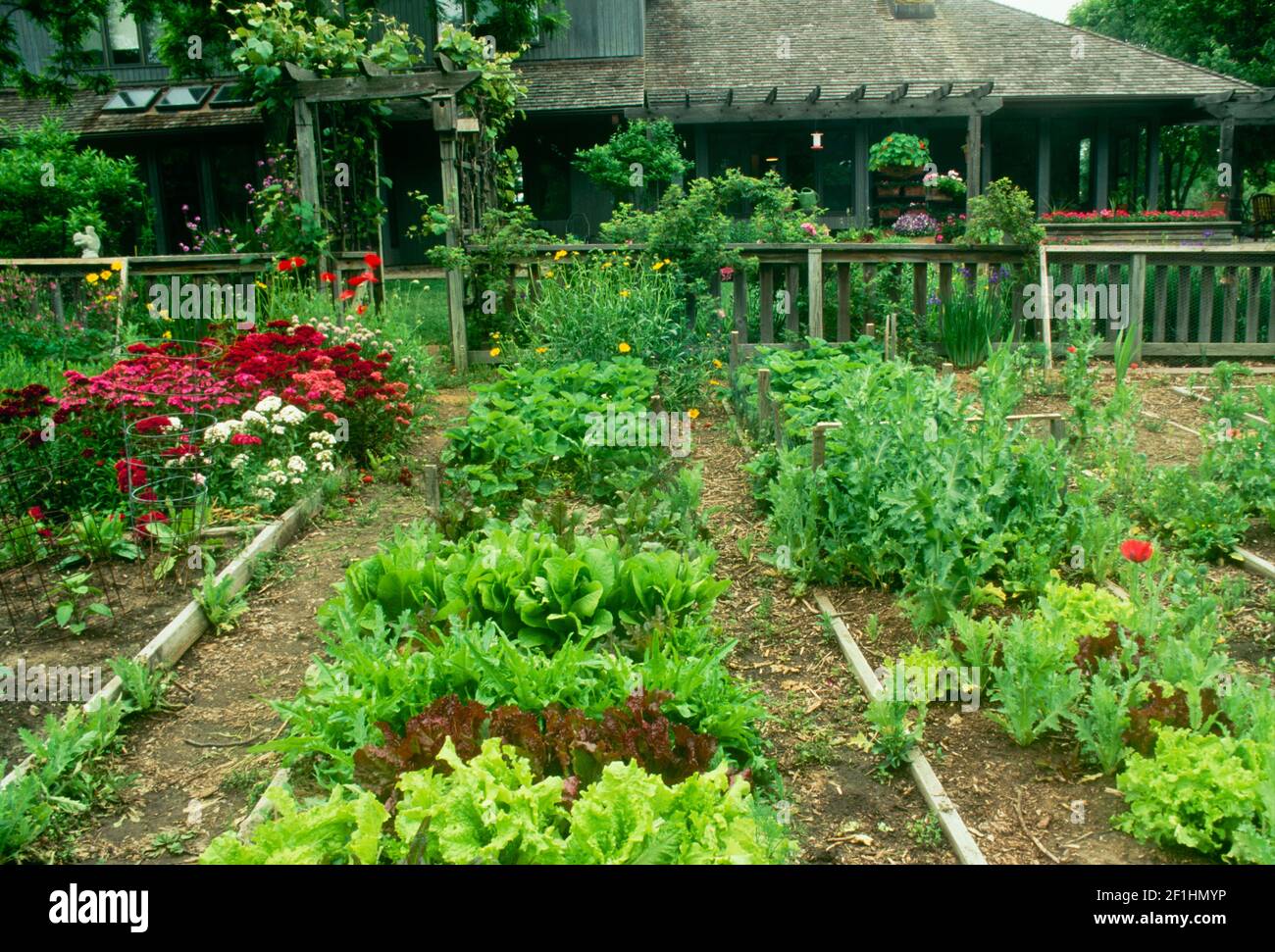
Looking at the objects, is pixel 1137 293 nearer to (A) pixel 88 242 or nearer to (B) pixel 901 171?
(A) pixel 88 242

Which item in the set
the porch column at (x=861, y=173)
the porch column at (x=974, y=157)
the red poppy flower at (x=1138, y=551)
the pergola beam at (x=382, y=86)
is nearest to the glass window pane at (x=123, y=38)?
the porch column at (x=861, y=173)

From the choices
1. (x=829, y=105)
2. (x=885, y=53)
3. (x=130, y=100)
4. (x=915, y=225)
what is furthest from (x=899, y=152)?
(x=130, y=100)

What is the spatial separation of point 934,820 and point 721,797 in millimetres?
792

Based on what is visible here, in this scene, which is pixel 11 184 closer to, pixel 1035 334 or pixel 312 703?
pixel 1035 334

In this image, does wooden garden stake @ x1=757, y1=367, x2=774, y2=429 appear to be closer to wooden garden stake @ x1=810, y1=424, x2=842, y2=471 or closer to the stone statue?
wooden garden stake @ x1=810, y1=424, x2=842, y2=471

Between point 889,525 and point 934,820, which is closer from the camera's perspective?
point 934,820

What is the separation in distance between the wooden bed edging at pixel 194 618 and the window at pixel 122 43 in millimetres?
20393

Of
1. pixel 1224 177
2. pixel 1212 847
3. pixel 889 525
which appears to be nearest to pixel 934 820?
pixel 1212 847

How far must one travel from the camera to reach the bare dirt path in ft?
10.8

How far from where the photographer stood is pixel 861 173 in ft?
71.9

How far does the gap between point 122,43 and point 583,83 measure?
963 cm

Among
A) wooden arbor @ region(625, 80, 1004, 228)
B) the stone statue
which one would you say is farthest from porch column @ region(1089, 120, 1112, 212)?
the stone statue

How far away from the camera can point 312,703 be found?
139 inches

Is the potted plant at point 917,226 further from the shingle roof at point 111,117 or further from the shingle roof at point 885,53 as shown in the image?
the shingle roof at point 111,117
